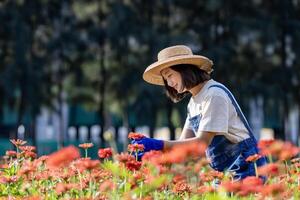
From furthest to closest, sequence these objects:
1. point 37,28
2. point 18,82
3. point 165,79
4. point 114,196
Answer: point 37,28 < point 18,82 < point 165,79 < point 114,196

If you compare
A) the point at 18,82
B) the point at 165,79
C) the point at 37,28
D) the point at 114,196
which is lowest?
the point at 114,196

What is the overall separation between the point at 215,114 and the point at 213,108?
0.14ft

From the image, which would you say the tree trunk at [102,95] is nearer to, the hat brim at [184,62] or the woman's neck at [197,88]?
the hat brim at [184,62]

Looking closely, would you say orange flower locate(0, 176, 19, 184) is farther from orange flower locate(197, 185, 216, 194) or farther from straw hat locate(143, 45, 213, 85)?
straw hat locate(143, 45, 213, 85)

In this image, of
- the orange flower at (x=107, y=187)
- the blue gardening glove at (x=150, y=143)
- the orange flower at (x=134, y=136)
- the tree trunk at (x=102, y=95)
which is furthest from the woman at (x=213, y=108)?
the tree trunk at (x=102, y=95)

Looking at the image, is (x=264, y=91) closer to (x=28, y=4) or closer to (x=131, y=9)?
(x=131, y=9)

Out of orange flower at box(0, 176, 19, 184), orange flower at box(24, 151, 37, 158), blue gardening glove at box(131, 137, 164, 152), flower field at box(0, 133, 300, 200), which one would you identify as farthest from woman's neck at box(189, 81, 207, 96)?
orange flower at box(0, 176, 19, 184)

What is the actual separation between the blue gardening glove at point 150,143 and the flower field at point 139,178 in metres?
0.15

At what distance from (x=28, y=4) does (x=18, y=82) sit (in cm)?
273

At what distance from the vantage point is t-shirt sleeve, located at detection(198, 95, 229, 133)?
4215 mm

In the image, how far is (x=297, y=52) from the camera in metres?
25.3

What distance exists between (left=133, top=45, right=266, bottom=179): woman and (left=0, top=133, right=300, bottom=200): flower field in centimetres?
40

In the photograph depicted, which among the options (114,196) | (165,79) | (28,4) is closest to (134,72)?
(28,4)

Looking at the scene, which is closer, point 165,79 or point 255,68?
point 165,79
